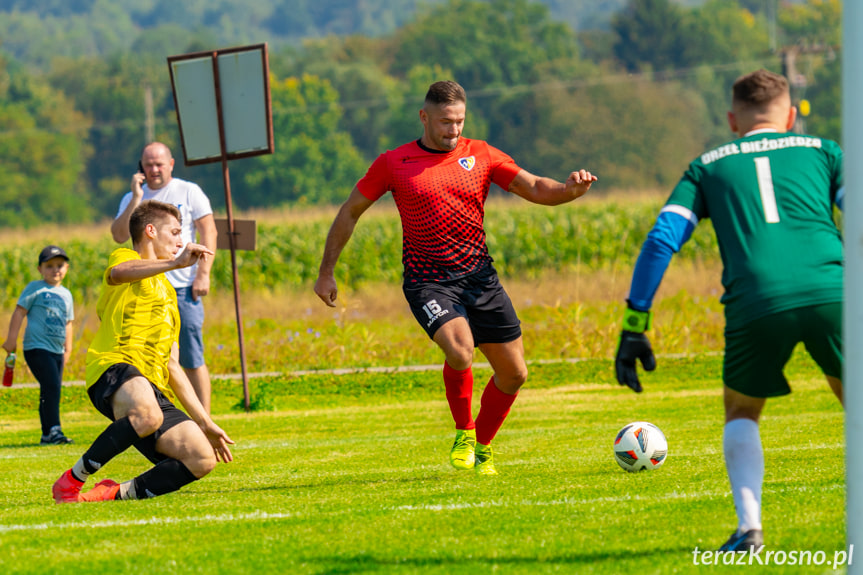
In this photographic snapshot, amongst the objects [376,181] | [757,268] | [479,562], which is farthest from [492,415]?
[757,268]

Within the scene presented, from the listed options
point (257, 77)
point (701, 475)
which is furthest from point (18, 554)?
point (257, 77)

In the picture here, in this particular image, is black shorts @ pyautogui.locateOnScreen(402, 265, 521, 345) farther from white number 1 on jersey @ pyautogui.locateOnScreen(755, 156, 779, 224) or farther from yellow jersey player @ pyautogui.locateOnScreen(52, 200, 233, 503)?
white number 1 on jersey @ pyautogui.locateOnScreen(755, 156, 779, 224)

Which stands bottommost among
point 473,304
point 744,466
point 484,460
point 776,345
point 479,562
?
point 484,460

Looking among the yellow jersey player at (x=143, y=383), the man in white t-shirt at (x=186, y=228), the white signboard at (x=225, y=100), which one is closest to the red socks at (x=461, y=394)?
the yellow jersey player at (x=143, y=383)

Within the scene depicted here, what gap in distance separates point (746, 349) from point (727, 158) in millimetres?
787

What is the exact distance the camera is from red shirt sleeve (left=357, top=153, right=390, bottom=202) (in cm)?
764

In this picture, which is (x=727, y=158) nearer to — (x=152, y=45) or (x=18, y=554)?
(x=18, y=554)

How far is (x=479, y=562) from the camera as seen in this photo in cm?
468

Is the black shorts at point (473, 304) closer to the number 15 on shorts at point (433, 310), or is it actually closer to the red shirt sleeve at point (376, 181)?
the number 15 on shorts at point (433, 310)

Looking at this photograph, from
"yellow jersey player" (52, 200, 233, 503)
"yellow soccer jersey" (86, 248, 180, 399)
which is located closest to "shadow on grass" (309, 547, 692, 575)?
"yellow jersey player" (52, 200, 233, 503)

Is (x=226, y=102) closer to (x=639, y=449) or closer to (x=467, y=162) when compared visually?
(x=467, y=162)

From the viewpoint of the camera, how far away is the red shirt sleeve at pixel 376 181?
764 centimetres

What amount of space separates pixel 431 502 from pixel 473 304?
1.66m

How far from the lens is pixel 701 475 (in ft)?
22.7
